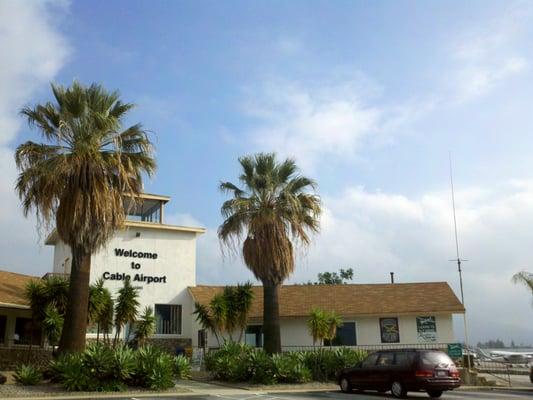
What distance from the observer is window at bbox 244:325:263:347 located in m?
Answer: 32.5

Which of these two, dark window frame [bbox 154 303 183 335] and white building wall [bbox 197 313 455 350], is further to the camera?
dark window frame [bbox 154 303 183 335]

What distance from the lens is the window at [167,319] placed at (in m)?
32.2

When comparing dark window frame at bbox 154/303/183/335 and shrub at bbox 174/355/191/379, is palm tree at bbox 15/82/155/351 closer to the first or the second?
shrub at bbox 174/355/191/379

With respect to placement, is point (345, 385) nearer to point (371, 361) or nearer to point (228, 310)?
point (371, 361)

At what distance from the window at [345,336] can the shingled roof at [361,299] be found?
109cm

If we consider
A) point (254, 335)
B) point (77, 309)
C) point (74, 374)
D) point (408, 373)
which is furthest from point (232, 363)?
point (254, 335)

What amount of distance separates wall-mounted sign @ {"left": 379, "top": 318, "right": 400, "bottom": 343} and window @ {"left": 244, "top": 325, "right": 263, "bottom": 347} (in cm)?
676

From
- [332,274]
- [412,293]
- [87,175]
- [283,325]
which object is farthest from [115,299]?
[332,274]

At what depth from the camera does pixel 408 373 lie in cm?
1809

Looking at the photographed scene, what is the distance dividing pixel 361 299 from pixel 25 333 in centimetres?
1793

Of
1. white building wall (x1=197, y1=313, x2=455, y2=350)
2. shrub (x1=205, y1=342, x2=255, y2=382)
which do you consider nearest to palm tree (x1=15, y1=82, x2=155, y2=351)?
shrub (x1=205, y1=342, x2=255, y2=382)

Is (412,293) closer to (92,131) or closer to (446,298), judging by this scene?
(446,298)

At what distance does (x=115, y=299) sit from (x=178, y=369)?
10677mm

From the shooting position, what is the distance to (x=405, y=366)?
60.2 feet
